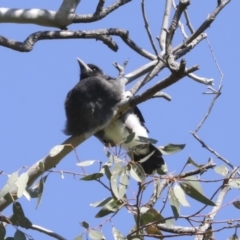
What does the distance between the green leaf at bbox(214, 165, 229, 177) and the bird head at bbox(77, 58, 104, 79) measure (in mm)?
2001

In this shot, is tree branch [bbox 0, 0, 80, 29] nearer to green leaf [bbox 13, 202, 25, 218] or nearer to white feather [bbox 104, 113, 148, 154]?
white feather [bbox 104, 113, 148, 154]

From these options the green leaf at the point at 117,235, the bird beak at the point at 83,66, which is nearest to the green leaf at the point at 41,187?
the green leaf at the point at 117,235

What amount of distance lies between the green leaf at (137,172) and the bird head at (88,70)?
1985 millimetres

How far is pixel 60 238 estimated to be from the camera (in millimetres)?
2744

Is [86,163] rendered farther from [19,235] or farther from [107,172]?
[19,235]

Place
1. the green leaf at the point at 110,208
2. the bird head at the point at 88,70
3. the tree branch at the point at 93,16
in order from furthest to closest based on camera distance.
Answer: the bird head at the point at 88,70, the tree branch at the point at 93,16, the green leaf at the point at 110,208

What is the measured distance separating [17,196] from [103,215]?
12.8 inches

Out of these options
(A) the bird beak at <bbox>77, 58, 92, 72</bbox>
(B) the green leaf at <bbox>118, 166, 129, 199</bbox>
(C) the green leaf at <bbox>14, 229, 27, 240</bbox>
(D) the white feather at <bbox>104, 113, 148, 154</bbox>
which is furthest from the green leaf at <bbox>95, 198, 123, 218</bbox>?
(A) the bird beak at <bbox>77, 58, 92, 72</bbox>

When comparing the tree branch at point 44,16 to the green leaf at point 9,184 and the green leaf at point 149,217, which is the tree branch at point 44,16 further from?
the green leaf at point 149,217

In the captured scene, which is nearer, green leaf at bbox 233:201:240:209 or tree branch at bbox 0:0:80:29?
green leaf at bbox 233:201:240:209

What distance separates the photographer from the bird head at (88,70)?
15.3ft

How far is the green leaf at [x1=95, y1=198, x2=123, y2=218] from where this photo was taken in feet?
8.85

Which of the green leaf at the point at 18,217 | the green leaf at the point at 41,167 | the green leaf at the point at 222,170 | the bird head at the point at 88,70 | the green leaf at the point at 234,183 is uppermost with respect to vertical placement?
the bird head at the point at 88,70

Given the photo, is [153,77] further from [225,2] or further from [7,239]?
[7,239]
